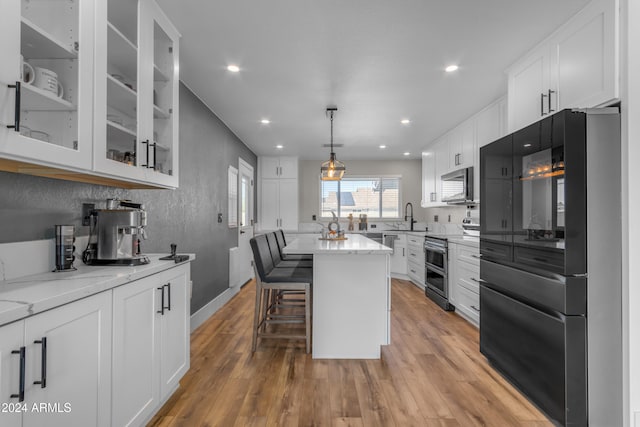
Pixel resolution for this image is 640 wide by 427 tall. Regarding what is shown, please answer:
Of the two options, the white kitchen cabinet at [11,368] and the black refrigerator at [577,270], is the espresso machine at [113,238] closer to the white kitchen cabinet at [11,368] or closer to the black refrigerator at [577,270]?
the white kitchen cabinet at [11,368]

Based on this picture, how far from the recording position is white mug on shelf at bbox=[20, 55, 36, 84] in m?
1.13

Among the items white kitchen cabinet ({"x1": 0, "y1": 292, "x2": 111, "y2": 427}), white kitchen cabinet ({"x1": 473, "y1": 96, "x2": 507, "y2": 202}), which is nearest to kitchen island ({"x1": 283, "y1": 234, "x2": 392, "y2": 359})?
white kitchen cabinet ({"x1": 0, "y1": 292, "x2": 111, "y2": 427})

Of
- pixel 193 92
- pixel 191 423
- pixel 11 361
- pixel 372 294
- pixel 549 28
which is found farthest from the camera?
pixel 193 92

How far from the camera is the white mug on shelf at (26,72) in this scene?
1.13 m

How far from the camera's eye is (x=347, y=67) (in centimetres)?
268

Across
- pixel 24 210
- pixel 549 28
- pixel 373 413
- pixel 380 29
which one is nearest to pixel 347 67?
pixel 380 29

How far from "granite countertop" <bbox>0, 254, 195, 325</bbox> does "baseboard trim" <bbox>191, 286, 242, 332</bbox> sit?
5.53 ft

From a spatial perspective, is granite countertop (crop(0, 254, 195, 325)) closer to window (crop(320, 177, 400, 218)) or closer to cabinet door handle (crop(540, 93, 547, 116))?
cabinet door handle (crop(540, 93, 547, 116))

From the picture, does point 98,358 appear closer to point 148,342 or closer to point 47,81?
point 148,342

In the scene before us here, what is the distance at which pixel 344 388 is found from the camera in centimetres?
211

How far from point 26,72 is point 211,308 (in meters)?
2.93

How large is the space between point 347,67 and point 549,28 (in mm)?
1423

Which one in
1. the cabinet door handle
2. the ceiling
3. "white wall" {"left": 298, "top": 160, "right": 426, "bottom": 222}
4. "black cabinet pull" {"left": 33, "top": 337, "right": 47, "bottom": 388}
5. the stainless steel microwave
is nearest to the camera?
"black cabinet pull" {"left": 33, "top": 337, "right": 47, "bottom": 388}

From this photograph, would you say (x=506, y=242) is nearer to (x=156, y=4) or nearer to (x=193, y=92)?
(x=156, y=4)
